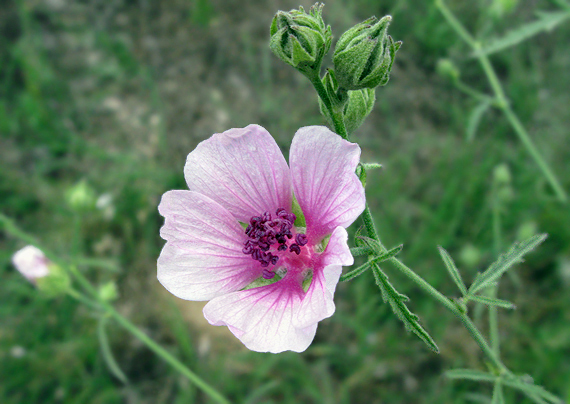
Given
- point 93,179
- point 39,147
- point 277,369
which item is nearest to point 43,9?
point 39,147

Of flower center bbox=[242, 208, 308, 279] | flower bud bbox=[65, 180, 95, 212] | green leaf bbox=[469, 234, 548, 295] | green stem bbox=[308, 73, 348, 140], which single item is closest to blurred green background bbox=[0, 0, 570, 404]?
flower bud bbox=[65, 180, 95, 212]

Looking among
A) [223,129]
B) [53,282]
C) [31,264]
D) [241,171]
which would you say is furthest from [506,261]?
[223,129]

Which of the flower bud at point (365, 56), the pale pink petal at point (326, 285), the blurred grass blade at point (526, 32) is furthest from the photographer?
the blurred grass blade at point (526, 32)

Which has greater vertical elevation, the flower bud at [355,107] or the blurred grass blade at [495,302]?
the flower bud at [355,107]

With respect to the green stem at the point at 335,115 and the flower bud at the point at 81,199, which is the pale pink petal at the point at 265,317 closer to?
the green stem at the point at 335,115

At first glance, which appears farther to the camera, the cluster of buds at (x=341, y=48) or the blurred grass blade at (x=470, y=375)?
the blurred grass blade at (x=470, y=375)

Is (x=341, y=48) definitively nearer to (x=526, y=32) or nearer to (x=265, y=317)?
(x=265, y=317)

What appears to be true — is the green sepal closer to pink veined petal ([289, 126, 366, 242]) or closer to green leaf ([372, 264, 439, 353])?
pink veined petal ([289, 126, 366, 242])

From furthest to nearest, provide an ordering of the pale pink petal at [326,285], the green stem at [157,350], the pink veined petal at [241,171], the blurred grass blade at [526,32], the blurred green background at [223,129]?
the blurred green background at [223,129]
the blurred grass blade at [526,32]
the green stem at [157,350]
the pink veined petal at [241,171]
the pale pink petal at [326,285]

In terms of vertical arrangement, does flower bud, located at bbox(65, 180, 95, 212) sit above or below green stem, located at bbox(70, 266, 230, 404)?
above

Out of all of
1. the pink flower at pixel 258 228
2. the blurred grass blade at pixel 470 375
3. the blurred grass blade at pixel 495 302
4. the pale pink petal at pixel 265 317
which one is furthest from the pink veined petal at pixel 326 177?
the blurred grass blade at pixel 470 375
